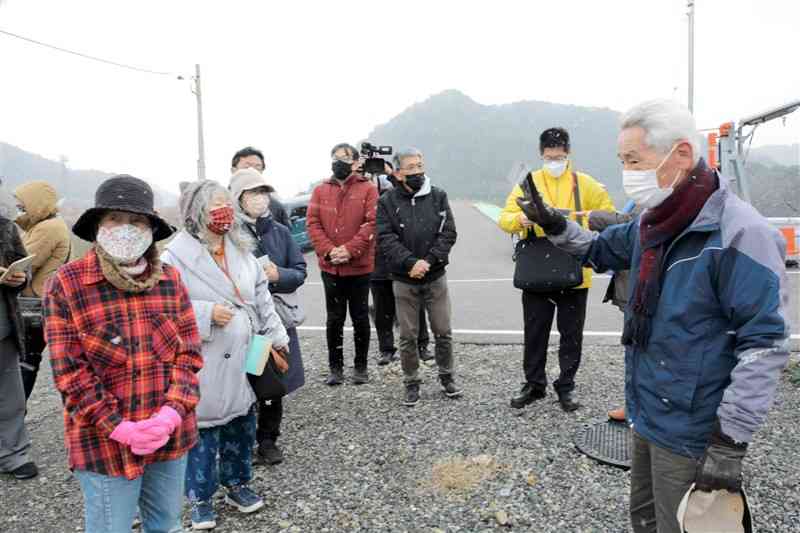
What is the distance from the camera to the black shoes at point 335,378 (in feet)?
17.9

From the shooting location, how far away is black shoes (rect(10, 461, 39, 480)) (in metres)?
3.88

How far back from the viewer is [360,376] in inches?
216

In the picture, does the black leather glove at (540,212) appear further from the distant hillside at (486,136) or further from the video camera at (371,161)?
the distant hillside at (486,136)

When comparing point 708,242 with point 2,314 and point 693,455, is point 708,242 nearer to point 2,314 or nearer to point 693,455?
point 693,455

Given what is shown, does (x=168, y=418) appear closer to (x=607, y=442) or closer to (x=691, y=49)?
(x=607, y=442)

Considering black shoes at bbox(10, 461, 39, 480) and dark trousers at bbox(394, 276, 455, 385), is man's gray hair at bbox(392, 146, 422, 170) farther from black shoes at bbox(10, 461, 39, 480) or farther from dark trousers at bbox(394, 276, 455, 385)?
black shoes at bbox(10, 461, 39, 480)

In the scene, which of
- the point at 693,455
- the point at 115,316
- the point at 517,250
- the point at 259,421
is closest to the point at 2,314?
the point at 259,421

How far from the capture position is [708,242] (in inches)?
75.6

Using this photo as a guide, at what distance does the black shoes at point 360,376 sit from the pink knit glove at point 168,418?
3200 mm

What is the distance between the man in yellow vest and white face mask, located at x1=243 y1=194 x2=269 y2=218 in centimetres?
178

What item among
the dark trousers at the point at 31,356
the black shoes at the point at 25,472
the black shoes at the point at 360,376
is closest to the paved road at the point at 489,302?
the black shoes at the point at 360,376

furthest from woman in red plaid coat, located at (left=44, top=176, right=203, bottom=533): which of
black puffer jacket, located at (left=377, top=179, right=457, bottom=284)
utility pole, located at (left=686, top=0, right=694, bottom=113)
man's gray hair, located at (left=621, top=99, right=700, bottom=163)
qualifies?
utility pole, located at (left=686, top=0, right=694, bottom=113)

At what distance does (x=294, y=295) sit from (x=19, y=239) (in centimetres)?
186

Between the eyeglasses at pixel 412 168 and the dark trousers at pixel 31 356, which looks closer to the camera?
the dark trousers at pixel 31 356
